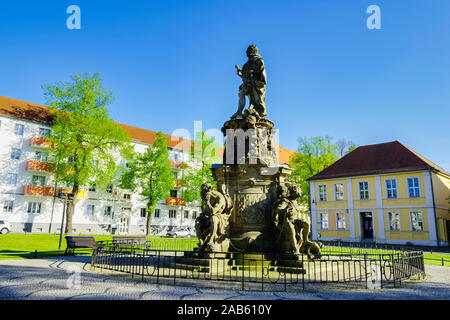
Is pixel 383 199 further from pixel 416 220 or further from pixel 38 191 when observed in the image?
pixel 38 191

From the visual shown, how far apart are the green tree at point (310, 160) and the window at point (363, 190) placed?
9470 mm

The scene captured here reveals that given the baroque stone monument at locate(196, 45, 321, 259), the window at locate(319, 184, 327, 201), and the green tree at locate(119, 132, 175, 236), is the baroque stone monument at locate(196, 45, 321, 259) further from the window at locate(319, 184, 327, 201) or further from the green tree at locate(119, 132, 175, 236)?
the green tree at locate(119, 132, 175, 236)

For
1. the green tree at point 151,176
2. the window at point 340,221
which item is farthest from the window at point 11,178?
the window at point 340,221

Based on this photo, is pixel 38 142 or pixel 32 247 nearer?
pixel 32 247

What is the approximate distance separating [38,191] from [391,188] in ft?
123

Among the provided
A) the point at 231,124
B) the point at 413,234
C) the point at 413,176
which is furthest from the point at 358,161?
the point at 231,124

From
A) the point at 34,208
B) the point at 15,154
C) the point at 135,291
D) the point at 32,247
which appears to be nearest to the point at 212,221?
the point at 135,291

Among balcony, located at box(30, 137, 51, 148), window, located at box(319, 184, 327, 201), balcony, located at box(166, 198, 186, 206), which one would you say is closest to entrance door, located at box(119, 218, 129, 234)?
balcony, located at box(166, 198, 186, 206)

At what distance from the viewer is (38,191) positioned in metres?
33.0

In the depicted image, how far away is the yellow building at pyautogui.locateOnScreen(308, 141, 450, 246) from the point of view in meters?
27.1

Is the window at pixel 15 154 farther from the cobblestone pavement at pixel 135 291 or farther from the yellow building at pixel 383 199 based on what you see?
the yellow building at pixel 383 199
